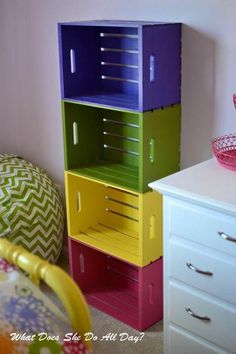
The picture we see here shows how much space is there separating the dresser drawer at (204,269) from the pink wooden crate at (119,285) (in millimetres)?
453

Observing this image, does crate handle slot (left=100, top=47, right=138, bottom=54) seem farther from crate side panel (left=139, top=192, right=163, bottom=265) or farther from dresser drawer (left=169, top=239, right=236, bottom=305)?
dresser drawer (left=169, top=239, right=236, bottom=305)

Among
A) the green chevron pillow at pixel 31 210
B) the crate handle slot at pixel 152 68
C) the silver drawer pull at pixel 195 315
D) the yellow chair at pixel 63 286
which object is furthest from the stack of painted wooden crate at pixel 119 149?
the yellow chair at pixel 63 286

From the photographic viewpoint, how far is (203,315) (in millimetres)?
1749

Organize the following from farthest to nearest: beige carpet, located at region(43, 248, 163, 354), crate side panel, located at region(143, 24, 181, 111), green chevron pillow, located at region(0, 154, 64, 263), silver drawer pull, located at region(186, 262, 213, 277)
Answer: green chevron pillow, located at region(0, 154, 64, 263), beige carpet, located at region(43, 248, 163, 354), crate side panel, located at region(143, 24, 181, 111), silver drawer pull, located at region(186, 262, 213, 277)

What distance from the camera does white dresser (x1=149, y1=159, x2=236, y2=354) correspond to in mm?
1605

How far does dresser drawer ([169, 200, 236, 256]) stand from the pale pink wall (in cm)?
51

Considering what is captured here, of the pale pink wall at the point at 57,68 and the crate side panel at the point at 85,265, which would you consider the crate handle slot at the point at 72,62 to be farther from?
the crate side panel at the point at 85,265

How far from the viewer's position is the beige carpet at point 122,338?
218 cm

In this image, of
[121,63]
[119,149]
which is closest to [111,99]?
[121,63]

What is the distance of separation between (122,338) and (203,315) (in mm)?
601

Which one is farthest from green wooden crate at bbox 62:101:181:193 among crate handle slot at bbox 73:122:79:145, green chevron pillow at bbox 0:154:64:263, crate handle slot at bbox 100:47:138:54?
green chevron pillow at bbox 0:154:64:263

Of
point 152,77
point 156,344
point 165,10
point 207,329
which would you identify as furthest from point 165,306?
point 165,10

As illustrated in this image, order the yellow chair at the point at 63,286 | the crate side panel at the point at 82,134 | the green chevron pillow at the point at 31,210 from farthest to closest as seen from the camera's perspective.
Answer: the green chevron pillow at the point at 31,210 < the crate side panel at the point at 82,134 < the yellow chair at the point at 63,286

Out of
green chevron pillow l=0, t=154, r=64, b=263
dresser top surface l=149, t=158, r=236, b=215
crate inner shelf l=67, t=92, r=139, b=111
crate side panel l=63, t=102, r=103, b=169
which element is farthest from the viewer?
green chevron pillow l=0, t=154, r=64, b=263
